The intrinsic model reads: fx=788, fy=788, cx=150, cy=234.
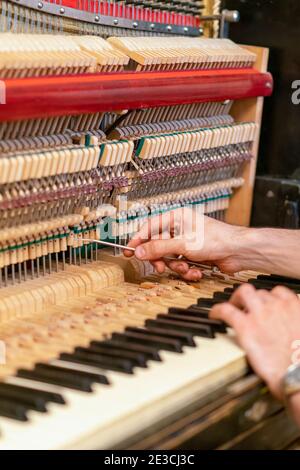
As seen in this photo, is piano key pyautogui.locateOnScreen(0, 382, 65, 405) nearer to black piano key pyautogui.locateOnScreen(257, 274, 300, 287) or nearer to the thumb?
the thumb

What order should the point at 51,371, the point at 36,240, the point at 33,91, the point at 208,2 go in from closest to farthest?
the point at 51,371
the point at 33,91
the point at 36,240
the point at 208,2

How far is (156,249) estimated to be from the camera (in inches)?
112

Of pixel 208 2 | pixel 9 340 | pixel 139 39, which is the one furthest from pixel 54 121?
pixel 208 2

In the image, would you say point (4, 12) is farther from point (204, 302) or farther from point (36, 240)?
point (204, 302)

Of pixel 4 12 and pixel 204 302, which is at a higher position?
pixel 4 12

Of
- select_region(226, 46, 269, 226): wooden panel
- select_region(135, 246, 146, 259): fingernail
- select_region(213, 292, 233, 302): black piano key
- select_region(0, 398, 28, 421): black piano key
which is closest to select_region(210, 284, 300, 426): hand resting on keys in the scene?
select_region(213, 292, 233, 302): black piano key

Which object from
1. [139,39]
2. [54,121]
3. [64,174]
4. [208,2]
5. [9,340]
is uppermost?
[208,2]

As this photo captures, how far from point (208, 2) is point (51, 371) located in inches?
89.7

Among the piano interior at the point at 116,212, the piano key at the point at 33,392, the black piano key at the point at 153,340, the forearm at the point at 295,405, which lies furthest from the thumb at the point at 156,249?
the piano key at the point at 33,392

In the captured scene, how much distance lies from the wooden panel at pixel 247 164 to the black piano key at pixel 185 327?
1511mm

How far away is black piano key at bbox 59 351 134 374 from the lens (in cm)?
207

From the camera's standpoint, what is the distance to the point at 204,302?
2.68m

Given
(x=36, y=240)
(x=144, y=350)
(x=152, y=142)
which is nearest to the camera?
(x=144, y=350)

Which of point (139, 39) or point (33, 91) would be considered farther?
point (139, 39)
